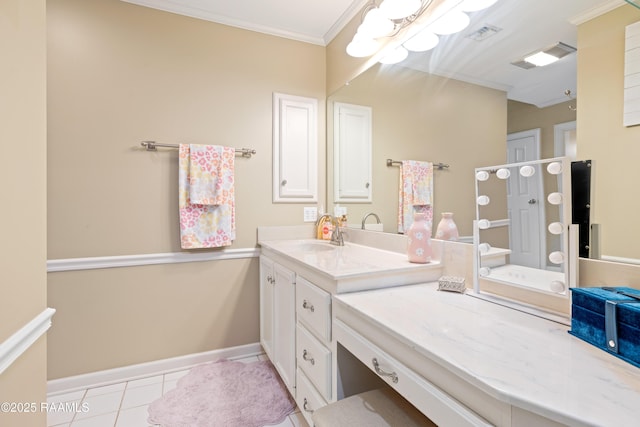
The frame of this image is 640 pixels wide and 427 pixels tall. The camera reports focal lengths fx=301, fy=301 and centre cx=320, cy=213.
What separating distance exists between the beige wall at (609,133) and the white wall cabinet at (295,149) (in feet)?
5.77

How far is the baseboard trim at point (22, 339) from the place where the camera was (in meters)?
0.72

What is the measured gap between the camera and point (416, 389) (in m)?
0.78

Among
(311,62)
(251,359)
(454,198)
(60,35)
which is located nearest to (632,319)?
(454,198)

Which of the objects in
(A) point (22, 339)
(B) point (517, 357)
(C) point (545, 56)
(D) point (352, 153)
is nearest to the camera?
(B) point (517, 357)

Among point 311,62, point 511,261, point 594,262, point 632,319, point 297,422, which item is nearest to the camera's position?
point 632,319

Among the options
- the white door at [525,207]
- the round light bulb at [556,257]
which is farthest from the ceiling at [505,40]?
the round light bulb at [556,257]

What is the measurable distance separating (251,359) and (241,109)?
73.6 inches

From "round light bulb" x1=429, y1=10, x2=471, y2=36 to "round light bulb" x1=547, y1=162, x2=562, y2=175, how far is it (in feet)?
2.52

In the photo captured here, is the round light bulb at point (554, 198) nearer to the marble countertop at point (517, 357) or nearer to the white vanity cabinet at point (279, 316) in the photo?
the marble countertop at point (517, 357)

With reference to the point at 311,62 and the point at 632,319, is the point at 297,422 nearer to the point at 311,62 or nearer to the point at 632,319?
the point at 632,319

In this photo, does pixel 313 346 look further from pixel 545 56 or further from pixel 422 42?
pixel 422 42

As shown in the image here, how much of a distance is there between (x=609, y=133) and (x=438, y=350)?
0.81 meters

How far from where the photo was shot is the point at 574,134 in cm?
96

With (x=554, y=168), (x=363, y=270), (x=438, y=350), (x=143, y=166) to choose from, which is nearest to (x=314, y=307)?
(x=363, y=270)
